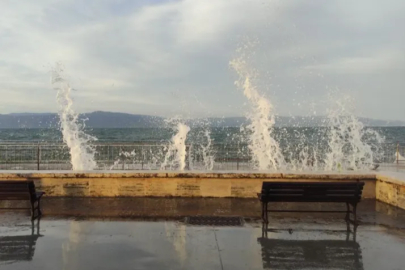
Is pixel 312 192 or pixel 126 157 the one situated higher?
pixel 312 192

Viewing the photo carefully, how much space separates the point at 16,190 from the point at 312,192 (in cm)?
566

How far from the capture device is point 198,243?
6645 millimetres

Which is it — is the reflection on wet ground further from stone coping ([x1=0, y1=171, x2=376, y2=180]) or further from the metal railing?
the metal railing

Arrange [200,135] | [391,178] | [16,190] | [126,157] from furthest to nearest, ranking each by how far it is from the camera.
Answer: [200,135] → [126,157] → [391,178] → [16,190]

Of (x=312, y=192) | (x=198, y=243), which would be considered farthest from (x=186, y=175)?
(x=198, y=243)

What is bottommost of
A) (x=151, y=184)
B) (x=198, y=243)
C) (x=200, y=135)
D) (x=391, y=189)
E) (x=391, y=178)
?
(x=198, y=243)

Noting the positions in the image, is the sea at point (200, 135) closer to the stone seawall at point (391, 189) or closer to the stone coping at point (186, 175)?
the stone coping at point (186, 175)

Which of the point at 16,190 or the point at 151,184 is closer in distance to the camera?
the point at 16,190

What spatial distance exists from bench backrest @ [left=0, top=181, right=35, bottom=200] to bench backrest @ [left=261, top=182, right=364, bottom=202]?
4490 millimetres

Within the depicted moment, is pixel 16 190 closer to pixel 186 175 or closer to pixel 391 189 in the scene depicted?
pixel 186 175

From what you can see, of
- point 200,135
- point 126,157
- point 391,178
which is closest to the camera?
point 391,178

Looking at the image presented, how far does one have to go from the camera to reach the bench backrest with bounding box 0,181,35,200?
805 cm

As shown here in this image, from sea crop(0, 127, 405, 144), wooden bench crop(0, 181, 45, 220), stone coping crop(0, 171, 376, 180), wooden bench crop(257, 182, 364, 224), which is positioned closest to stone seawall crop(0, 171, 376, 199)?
stone coping crop(0, 171, 376, 180)

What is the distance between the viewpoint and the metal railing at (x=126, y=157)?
687 inches
